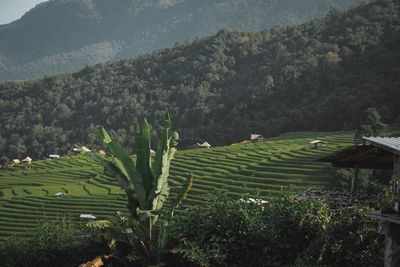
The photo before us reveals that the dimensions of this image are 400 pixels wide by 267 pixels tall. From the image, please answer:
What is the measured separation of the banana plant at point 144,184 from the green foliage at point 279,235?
17.3 inches

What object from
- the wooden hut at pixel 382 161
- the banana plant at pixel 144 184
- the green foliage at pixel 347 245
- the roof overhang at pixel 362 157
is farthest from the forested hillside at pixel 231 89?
the banana plant at pixel 144 184

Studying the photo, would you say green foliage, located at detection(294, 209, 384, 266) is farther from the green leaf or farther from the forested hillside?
the forested hillside

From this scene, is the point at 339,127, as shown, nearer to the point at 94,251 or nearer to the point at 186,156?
the point at 186,156

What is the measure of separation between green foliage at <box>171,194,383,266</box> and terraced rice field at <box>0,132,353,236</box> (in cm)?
1568

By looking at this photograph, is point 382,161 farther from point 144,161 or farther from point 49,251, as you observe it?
point 49,251

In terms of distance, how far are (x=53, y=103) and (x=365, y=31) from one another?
6642 centimetres

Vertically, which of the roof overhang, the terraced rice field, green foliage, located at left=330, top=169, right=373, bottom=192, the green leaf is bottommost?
the terraced rice field

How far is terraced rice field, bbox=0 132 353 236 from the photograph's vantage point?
25.8 metres

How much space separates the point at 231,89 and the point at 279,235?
3121 inches

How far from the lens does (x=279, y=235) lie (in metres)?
5.18

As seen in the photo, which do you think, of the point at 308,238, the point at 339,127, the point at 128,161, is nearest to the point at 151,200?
the point at 128,161

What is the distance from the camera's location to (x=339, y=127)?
42.4 metres

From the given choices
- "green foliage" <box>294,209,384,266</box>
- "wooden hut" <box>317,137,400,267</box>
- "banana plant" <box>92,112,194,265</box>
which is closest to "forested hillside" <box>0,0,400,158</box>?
"wooden hut" <box>317,137,400,267</box>

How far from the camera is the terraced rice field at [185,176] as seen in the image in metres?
25.8
